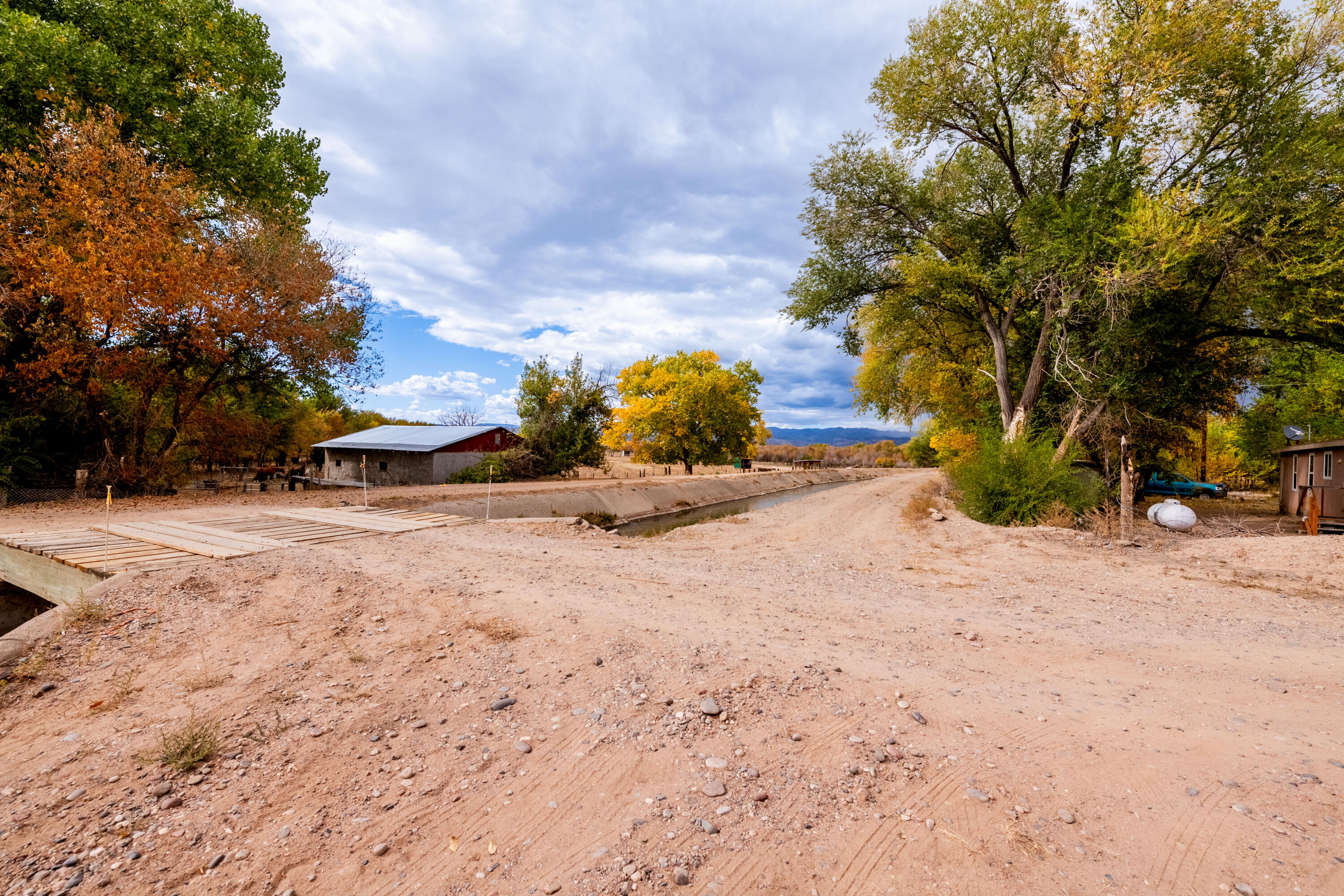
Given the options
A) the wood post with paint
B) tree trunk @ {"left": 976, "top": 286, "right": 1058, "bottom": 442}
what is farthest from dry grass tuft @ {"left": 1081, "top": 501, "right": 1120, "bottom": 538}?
tree trunk @ {"left": 976, "top": 286, "right": 1058, "bottom": 442}

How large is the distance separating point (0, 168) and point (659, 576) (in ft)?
78.3

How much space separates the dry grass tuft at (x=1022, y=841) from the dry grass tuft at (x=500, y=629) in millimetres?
4220

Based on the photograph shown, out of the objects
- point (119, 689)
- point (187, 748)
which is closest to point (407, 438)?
point (119, 689)

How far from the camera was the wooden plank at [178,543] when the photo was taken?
8.73 m

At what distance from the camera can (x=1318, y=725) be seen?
3.65 metres

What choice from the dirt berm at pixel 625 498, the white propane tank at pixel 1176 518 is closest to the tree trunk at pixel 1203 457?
the white propane tank at pixel 1176 518

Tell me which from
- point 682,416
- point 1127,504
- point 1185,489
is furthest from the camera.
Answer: point 682,416

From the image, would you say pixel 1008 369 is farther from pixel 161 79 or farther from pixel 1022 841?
pixel 161 79

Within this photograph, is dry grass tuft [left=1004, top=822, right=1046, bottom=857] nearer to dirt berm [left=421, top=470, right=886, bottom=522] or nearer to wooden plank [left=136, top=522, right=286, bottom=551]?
wooden plank [left=136, top=522, right=286, bottom=551]

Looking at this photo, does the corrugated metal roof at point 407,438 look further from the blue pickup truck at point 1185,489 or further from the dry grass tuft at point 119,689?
the blue pickup truck at point 1185,489

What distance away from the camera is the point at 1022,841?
2.62 meters

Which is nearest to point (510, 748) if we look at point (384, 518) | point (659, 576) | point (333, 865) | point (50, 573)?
point (333, 865)

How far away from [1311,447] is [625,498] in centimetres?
2508

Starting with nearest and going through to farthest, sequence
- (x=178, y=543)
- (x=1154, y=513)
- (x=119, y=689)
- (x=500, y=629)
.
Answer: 1. (x=119, y=689)
2. (x=500, y=629)
3. (x=178, y=543)
4. (x=1154, y=513)
